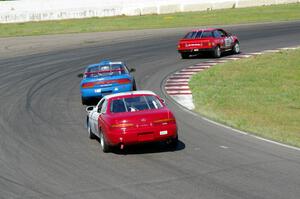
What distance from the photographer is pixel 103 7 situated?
63.3m

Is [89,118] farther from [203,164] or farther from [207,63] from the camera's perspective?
[207,63]

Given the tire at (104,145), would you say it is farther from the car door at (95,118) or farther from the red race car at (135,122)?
the car door at (95,118)

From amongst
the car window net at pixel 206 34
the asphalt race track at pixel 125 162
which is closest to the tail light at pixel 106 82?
the asphalt race track at pixel 125 162

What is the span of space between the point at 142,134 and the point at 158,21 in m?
43.4

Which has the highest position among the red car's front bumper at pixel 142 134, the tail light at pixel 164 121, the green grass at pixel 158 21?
the tail light at pixel 164 121

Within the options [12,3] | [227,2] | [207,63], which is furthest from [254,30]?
[12,3]

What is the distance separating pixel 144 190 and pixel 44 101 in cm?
1358

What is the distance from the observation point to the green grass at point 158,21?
180 feet

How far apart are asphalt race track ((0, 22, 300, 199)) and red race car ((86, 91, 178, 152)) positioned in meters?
0.36

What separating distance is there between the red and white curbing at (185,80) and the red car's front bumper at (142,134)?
266 inches

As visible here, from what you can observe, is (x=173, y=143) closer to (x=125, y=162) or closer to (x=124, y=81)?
(x=125, y=162)

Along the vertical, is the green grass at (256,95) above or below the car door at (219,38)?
below

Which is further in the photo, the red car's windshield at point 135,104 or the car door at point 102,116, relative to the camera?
the car door at point 102,116

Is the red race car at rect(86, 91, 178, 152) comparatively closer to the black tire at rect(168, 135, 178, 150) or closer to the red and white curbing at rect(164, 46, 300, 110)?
the black tire at rect(168, 135, 178, 150)
